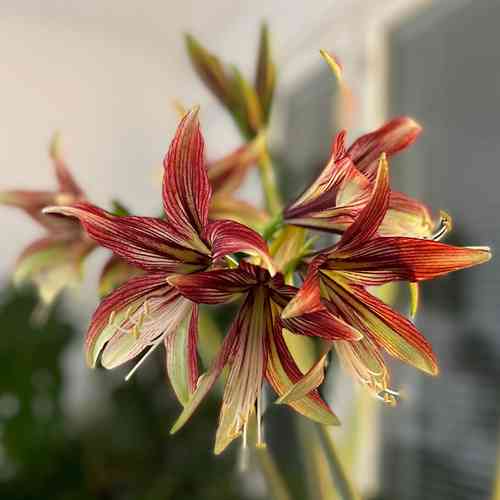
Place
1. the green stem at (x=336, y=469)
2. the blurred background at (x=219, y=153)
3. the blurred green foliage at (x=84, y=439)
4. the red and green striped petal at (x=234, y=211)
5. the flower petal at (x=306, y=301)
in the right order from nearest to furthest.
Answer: the flower petal at (x=306, y=301), the green stem at (x=336, y=469), the red and green striped petal at (x=234, y=211), the blurred background at (x=219, y=153), the blurred green foliage at (x=84, y=439)

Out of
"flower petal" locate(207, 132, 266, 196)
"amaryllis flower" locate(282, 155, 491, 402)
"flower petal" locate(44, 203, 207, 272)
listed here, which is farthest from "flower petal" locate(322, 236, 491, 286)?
"flower petal" locate(207, 132, 266, 196)

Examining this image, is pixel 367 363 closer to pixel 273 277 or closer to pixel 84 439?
pixel 273 277

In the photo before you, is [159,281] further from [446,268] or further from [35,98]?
[35,98]

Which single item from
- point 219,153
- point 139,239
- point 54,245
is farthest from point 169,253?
point 219,153

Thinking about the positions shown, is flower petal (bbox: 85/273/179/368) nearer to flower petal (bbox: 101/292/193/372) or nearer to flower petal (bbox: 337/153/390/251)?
flower petal (bbox: 101/292/193/372)

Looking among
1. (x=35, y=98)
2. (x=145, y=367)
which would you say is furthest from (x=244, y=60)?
(x=145, y=367)

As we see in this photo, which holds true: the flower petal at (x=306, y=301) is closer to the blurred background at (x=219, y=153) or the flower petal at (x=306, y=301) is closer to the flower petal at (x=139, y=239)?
the flower petal at (x=139, y=239)

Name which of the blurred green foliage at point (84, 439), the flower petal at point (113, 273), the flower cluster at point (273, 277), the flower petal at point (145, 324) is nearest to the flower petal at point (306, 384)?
the flower cluster at point (273, 277)
